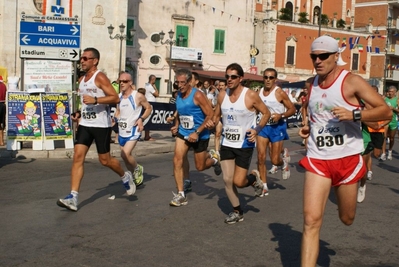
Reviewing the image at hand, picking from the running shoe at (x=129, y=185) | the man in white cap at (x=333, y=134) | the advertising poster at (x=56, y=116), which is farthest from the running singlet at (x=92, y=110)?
the advertising poster at (x=56, y=116)

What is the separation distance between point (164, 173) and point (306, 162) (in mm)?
6883

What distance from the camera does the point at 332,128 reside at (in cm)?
515

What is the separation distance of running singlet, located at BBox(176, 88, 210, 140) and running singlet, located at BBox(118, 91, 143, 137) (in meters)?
1.26

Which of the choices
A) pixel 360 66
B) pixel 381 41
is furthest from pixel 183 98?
pixel 381 41

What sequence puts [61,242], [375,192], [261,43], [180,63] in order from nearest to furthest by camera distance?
[61,242]
[375,192]
[180,63]
[261,43]

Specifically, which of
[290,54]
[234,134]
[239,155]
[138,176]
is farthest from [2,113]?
[290,54]

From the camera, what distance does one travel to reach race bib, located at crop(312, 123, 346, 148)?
203 inches

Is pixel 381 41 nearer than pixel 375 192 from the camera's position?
No

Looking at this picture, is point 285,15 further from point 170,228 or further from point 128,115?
point 170,228

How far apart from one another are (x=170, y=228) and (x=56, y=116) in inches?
332

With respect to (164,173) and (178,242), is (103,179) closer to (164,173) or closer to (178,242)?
(164,173)

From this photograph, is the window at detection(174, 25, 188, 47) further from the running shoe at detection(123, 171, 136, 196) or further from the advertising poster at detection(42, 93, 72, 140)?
the running shoe at detection(123, 171, 136, 196)

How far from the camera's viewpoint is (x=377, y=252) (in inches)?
245

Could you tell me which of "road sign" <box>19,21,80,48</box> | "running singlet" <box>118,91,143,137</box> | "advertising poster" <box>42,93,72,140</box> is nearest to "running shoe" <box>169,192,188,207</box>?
"running singlet" <box>118,91,143,137</box>
